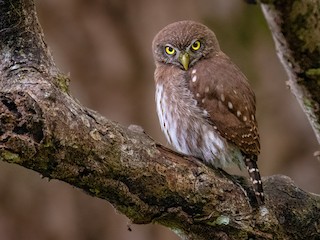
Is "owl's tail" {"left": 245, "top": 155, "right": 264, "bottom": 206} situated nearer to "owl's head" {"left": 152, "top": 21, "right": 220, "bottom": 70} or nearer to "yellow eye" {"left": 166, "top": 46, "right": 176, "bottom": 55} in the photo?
"owl's head" {"left": 152, "top": 21, "right": 220, "bottom": 70}

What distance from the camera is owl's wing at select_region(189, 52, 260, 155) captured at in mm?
3270

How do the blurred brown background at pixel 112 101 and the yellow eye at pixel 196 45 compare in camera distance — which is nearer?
the yellow eye at pixel 196 45

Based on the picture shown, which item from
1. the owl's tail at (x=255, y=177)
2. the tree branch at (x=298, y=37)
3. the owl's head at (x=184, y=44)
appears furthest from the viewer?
the owl's head at (x=184, y=44)

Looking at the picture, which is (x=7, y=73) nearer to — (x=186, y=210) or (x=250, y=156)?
(x=186, y=210)

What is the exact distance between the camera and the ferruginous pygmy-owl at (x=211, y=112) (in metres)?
3.28

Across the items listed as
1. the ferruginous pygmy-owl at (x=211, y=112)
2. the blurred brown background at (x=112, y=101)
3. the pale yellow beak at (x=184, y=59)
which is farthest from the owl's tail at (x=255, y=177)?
the blurred brown background at (x=112, y=101)

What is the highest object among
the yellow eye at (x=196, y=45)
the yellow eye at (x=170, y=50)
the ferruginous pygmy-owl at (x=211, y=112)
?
the yellow eye at (x=196, y=45)

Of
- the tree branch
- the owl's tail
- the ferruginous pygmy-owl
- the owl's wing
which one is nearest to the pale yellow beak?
the ferruginous pygmy-owl

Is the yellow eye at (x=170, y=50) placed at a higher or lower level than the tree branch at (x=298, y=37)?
higher

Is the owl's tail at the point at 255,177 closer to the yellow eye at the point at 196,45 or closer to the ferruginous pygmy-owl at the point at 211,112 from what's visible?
the ferruginous pygmy-owl at the point at 211,112

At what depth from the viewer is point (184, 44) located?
12.2ft

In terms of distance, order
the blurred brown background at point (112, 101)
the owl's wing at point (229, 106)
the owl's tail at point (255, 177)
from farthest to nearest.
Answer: the blurred brown background at point (112, 101) → the owl's wing at point (229, 106) → the owl's tail at point (255, 177)

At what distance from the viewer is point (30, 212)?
16.3 feet

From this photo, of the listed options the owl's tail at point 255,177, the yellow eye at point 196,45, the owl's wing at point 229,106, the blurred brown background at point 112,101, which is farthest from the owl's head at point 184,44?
the blurred brown background at point 112,101
